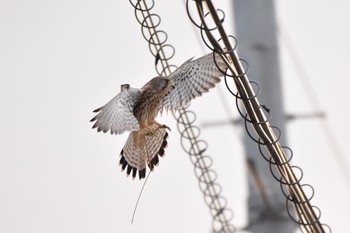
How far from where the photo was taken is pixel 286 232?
23.0ft

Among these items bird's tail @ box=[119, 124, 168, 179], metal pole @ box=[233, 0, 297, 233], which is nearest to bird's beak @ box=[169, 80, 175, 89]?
bird's tail @ box=[119, 124, 168, 179]

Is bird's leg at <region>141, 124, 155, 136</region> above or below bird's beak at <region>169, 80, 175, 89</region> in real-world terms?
below

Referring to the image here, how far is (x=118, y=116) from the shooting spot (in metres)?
4.46

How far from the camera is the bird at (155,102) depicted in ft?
15.6

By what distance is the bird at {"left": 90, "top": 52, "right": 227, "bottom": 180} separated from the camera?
15.6ft

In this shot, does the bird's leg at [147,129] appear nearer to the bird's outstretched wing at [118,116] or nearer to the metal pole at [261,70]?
the bird's outstretched wing at [118,116]

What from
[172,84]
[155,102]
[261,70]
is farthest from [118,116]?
[261,70]

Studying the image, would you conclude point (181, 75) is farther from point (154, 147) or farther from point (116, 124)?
point (116, 124)

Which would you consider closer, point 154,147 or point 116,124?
point 116,124

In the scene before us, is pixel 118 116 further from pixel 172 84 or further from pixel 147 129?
pixel 172 84

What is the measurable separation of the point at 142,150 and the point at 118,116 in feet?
1.35

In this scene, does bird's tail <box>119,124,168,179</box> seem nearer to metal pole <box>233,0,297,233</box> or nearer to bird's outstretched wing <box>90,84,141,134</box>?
bird's outstretched wing <box>90,84,141,134</box>

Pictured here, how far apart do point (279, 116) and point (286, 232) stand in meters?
0.83

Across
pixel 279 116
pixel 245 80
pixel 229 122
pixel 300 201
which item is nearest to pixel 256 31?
pixel 279 116
